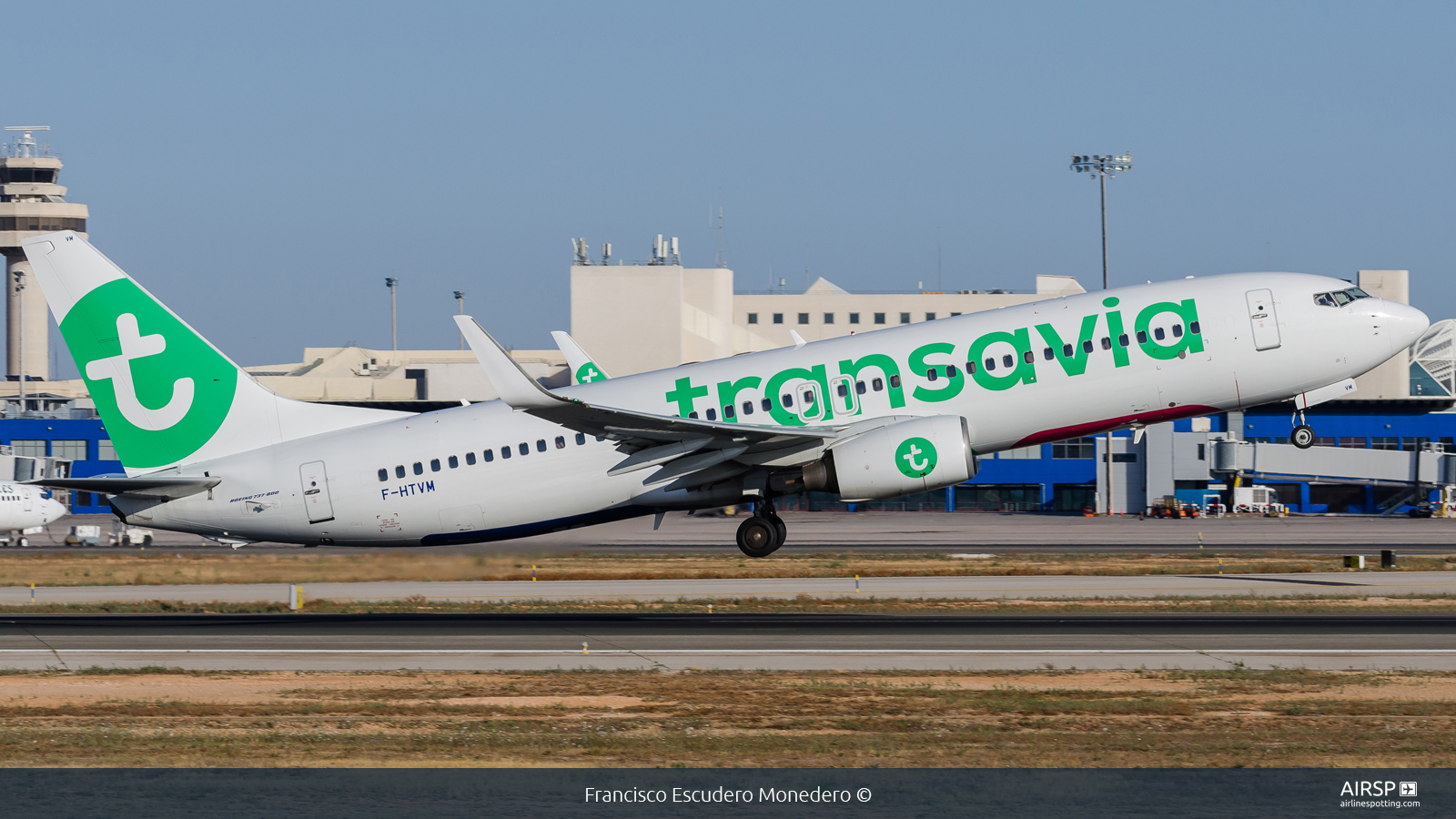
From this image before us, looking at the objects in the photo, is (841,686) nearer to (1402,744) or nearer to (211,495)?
(1402,744)

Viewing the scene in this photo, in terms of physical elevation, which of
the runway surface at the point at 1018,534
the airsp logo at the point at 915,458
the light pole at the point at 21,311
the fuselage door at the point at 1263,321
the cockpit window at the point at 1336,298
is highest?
the light pole at the point at 21,311

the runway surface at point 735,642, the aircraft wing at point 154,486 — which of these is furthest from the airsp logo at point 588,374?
the aircraft wing at point 154,486

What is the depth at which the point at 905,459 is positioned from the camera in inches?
1212

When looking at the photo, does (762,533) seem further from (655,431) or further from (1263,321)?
(1263,321)

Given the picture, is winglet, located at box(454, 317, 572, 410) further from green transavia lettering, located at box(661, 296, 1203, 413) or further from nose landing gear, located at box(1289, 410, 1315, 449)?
nose landing gear, located at box(1289, 410, 1315, 449)

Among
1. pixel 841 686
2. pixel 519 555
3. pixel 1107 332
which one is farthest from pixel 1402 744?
pixel 519 555

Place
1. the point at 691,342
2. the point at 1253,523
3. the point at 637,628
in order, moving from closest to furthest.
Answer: the point at 637,628
the point at 1253,523
the point at 691,342

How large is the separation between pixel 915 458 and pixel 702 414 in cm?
516

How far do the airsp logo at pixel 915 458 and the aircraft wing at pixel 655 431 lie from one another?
1719 millimetres

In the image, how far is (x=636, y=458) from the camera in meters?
32.5

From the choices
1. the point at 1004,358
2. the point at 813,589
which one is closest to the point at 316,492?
the point at 813,589

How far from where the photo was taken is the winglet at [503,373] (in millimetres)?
27781

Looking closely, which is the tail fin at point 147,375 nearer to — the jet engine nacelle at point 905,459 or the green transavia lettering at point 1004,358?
the green transavia lettering at point 1004,358
